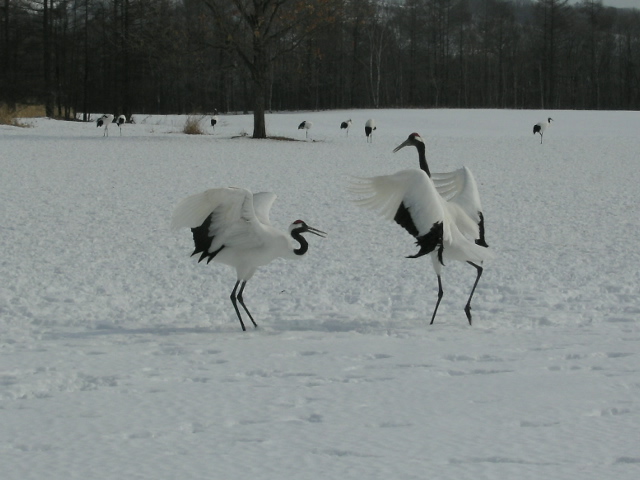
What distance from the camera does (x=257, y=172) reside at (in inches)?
665

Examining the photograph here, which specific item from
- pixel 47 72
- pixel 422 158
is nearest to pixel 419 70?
pixel 47 72

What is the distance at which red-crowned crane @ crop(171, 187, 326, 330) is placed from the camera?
5.97 m

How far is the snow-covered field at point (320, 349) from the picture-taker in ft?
11.2

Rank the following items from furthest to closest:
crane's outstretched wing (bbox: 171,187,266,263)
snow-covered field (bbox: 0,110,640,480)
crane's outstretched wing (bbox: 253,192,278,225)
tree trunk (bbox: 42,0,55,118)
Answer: tree trunk (bbox: 42,0,55,118), crane's outstretched wing (bbox: 253,192,278,225), crane's outstretched wing (bbox: 171,187,266,263), snow-covered field (bbox: 0,110,640,480)

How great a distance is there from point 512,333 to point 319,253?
372 cm

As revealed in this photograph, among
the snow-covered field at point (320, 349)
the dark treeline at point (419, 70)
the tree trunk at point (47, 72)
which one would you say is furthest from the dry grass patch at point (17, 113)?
the snow-covered field at point (320, 349)

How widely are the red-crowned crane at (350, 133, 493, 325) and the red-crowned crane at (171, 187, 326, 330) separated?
54cm

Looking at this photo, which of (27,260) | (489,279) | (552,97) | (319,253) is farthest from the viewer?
(552,97)

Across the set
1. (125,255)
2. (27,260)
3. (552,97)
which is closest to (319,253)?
(125,255)

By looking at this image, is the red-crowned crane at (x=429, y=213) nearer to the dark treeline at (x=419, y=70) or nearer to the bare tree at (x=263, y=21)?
the bare tree at (x=263, y=21)

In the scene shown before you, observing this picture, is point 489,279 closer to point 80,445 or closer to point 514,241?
point 514,241

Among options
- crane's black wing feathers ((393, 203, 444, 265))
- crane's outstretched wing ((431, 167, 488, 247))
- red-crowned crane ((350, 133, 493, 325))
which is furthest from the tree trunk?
crane's black wing feathers ((393, 203, 444, 265))

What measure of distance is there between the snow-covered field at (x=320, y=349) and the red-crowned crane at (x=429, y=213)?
0.58m

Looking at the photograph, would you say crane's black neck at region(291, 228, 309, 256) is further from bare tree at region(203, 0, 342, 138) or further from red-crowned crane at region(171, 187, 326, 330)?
bare tree at region(203, 0, 342, 138)
